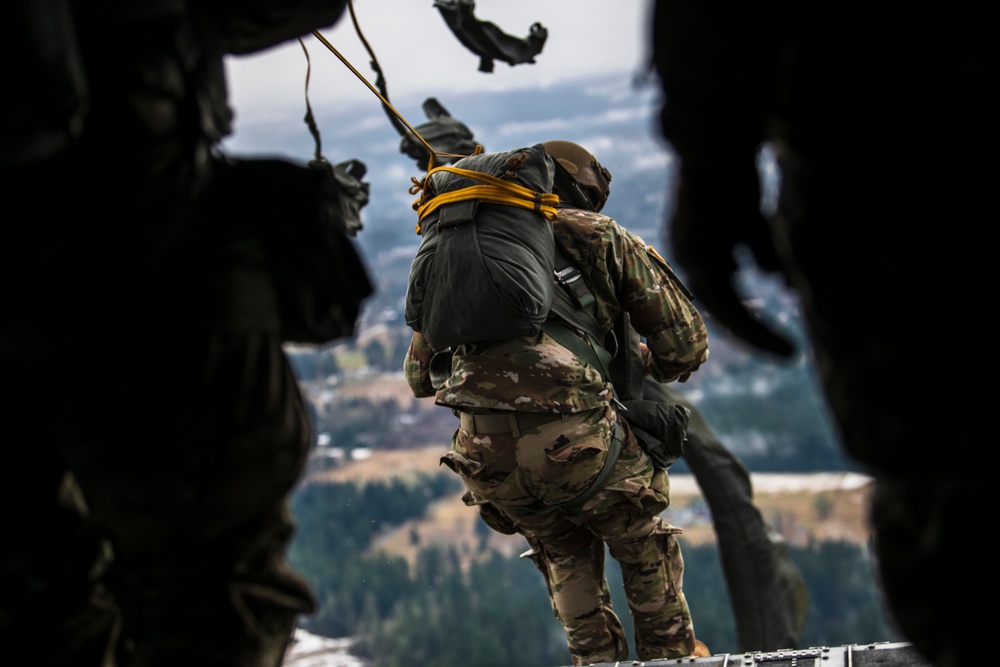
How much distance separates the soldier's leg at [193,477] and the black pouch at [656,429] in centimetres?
232

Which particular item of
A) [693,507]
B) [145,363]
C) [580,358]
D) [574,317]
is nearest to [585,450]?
[580,358]

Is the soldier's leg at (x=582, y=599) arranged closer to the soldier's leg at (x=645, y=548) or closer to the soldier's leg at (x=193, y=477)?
the soldier's leg at (x=645, y=548)

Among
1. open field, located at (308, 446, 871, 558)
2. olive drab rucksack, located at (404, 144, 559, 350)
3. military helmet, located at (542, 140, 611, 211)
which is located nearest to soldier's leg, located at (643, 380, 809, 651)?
military helmet, located at (542, 140, 611, 211)

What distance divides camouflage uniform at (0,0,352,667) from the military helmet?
2.23 metres

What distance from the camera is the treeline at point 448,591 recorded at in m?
22.1

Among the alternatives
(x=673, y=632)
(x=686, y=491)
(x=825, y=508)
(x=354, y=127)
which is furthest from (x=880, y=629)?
(x=673, y=632)

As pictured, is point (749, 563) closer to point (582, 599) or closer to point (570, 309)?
point (582, 599)

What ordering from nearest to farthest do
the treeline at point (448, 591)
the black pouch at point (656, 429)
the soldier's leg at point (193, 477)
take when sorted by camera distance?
the soldier's leg at point (193, 477) → the black pouch at point (656, 429) → the treeline at point (448, 591)

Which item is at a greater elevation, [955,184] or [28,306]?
[955,184]

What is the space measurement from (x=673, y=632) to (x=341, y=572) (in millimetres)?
22132

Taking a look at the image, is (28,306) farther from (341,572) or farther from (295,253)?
(341,572)

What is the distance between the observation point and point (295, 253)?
7.46ft

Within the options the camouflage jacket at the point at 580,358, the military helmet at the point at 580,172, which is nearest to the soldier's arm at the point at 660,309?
the camouflage jacket at the point at 580,358

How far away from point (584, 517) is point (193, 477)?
239cm
